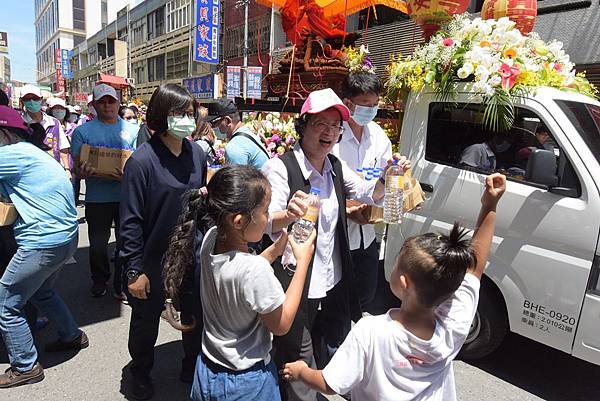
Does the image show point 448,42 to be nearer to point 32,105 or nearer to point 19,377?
point 19,377

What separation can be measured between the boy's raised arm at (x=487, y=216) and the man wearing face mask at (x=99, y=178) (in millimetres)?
3094

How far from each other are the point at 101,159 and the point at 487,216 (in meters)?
3.23

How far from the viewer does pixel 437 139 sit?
129 inches

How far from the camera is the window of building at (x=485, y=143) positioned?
2691 millimetres

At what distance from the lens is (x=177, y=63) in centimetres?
3183

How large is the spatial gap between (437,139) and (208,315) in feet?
7.80

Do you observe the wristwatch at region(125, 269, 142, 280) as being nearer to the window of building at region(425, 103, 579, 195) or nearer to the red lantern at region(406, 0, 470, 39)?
the window of building at region(425, 103, 579, 195)

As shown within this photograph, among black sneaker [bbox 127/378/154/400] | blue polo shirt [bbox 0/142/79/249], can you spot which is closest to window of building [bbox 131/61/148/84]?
blue polo shirt [bbox 0/142/79/249]

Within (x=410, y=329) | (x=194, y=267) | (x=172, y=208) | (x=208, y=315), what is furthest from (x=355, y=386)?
(x=172, y=208)

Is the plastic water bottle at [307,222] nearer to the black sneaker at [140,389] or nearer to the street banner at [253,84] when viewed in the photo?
the black sneaker at [140,389]

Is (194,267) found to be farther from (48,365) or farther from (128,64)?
(128,64)

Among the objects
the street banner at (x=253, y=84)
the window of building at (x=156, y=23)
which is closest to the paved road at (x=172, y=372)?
the street banner at (x=253, y=84)

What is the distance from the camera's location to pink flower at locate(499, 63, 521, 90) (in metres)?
2.75

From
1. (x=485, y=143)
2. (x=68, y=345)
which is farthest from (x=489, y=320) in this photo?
(x=68, y=345)
